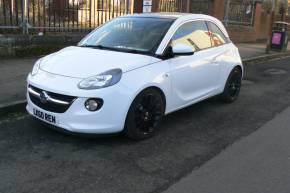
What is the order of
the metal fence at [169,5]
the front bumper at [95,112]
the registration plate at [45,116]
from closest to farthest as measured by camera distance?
the front bumper at [95,112], the registration plate at [45,116], the metal fence at [169,5]

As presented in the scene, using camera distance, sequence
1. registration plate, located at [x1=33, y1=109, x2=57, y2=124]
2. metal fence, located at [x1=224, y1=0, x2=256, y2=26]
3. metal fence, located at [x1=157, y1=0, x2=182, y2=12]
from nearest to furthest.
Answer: registration plate, located at [x1=33, y1=109, x2=57, y2=124]
metal fence, located at [x1=157, y1=0, x2=182, y2=12]
metal fence, located at [x1=224, y1=0, x2=256, y2=26]

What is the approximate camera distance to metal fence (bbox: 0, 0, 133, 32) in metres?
9.91

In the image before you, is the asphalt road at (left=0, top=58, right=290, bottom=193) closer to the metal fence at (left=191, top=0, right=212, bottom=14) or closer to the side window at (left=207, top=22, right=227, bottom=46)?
the side window at (left=207, top=22, right=227, bottom=46)

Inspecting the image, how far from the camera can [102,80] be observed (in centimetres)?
514

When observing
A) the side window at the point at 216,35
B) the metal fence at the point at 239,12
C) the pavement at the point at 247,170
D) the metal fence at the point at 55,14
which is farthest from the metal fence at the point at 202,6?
the pavement at the point at 247,170

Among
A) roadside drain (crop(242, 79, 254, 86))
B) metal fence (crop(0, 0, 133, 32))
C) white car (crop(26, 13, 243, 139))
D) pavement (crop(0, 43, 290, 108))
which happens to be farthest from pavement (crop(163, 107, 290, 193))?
metal fence (crop(0, 0, 133, 32))

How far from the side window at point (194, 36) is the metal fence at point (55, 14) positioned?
4.86m

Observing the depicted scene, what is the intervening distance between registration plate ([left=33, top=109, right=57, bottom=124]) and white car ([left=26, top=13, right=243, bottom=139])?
1 cm

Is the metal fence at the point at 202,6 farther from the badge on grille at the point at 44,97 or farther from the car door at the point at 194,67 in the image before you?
the badge on grille at the point at 44,97

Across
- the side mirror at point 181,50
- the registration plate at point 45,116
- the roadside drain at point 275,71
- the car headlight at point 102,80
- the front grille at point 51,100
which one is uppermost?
the side mirror at point 181,50

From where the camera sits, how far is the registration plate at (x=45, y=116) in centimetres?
517

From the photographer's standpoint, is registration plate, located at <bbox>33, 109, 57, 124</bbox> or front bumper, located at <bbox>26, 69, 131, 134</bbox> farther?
registration plate, located at <bbox>33, 109, 57, 124</bbox>

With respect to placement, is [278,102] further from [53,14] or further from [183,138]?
[53,14]

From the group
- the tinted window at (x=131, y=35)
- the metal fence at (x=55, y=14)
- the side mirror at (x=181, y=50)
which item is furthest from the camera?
the metal fence at (x=55, y=14)
